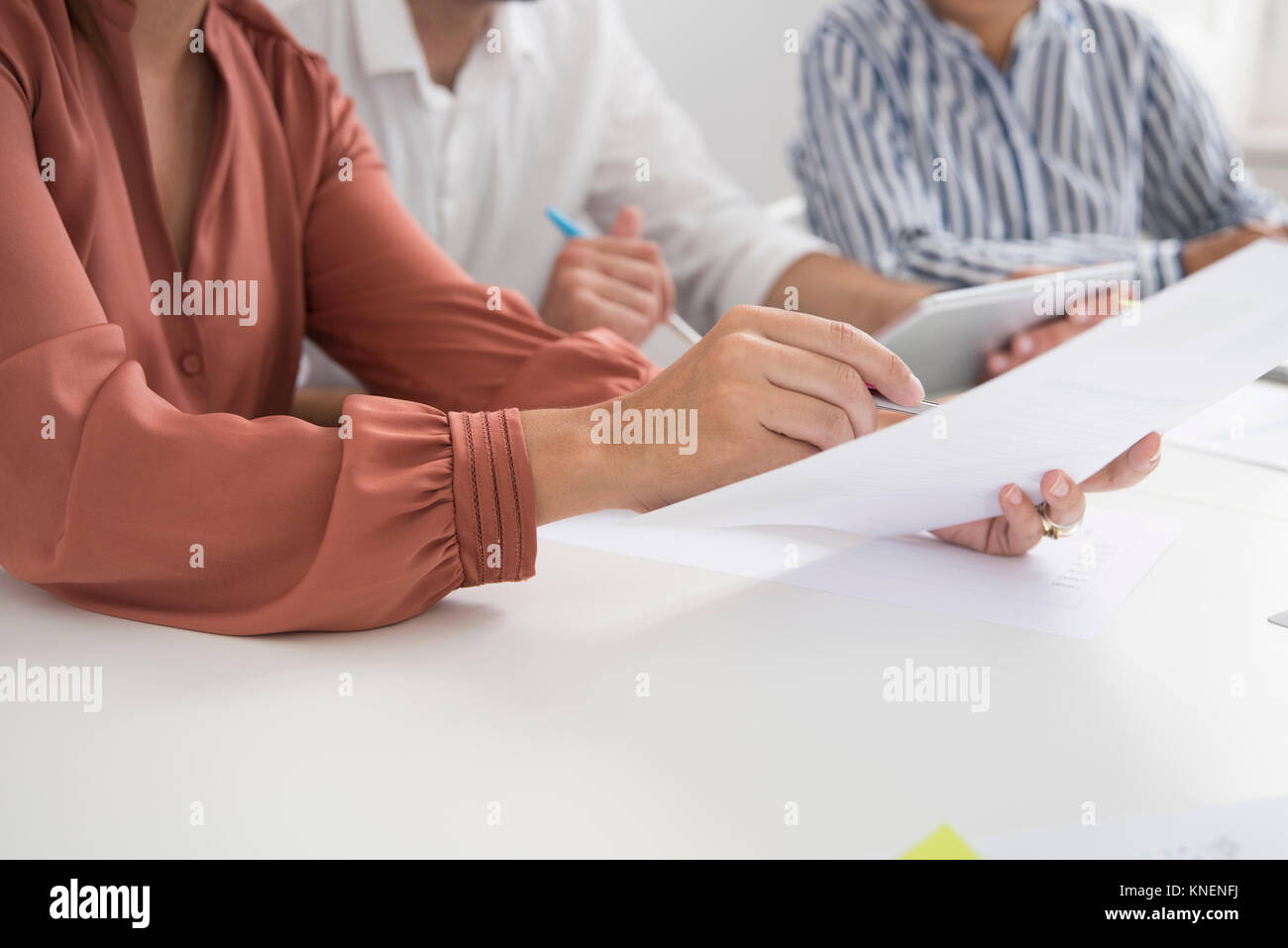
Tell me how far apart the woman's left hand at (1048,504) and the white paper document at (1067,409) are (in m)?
0.02

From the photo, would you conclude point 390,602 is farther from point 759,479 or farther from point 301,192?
point 301,192

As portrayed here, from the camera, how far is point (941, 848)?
44 centimetres

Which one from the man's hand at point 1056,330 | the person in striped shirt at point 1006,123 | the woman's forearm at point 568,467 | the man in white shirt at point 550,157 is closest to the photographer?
the woman's forearm at point 568,467

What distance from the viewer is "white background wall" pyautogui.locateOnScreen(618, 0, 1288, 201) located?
7.39ft

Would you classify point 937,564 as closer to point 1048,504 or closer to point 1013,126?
point 1048,504

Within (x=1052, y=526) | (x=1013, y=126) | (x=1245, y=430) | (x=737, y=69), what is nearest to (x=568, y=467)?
(x=1052, y=526)

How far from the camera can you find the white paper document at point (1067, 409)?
0.54 meters

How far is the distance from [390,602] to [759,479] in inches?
8.3

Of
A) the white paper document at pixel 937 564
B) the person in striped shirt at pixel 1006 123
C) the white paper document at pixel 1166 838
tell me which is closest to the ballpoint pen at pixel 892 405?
the white paper document at pixel 937 564

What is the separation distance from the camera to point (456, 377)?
0.96 meters

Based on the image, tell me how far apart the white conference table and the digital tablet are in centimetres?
37

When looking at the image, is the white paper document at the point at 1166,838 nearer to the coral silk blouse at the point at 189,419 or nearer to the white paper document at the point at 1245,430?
the coral silk blouse at the point at 189,419
